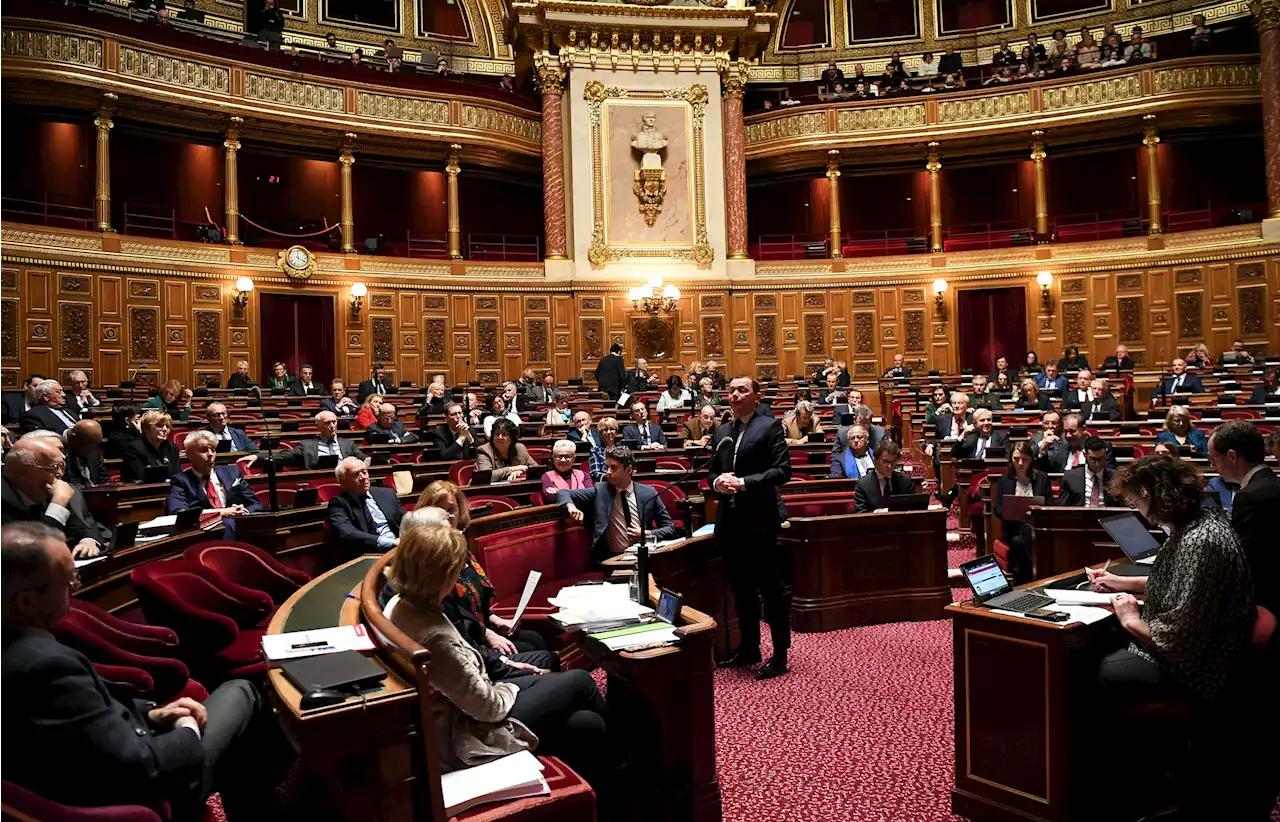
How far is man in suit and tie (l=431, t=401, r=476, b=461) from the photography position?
28.3 feet

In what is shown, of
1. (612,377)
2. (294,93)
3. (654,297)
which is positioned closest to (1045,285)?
(654,297)

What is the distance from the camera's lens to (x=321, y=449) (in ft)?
24.5

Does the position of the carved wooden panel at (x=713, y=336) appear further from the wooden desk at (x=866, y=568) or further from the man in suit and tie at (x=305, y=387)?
the wooden desk at (x=866, y=568)

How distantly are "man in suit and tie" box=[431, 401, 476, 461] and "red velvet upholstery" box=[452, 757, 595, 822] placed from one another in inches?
246

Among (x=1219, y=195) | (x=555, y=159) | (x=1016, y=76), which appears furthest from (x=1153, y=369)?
(x=555, y=159)

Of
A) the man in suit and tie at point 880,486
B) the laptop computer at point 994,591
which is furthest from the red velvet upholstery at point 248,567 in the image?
the man in suit and tie at point 880,486

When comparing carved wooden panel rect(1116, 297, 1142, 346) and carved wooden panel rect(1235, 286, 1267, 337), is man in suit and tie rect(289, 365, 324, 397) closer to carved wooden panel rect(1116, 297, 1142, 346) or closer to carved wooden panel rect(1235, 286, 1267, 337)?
carved wooden panel rect(1116, 297, 1142, 346)

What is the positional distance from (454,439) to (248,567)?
4.75 m

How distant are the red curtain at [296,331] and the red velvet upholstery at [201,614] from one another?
13728 millimetres

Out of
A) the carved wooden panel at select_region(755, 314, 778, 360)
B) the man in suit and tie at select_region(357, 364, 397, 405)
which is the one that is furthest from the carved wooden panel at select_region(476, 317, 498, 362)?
the carved wooden panel at select_region(755, 314, 778, 360)

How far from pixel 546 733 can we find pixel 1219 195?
69.5 ft

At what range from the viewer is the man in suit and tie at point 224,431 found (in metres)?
8.04

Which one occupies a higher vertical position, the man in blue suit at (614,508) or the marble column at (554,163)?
the marble column at (554,163)

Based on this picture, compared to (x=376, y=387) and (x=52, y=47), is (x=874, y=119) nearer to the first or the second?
(x=376, y=387)
